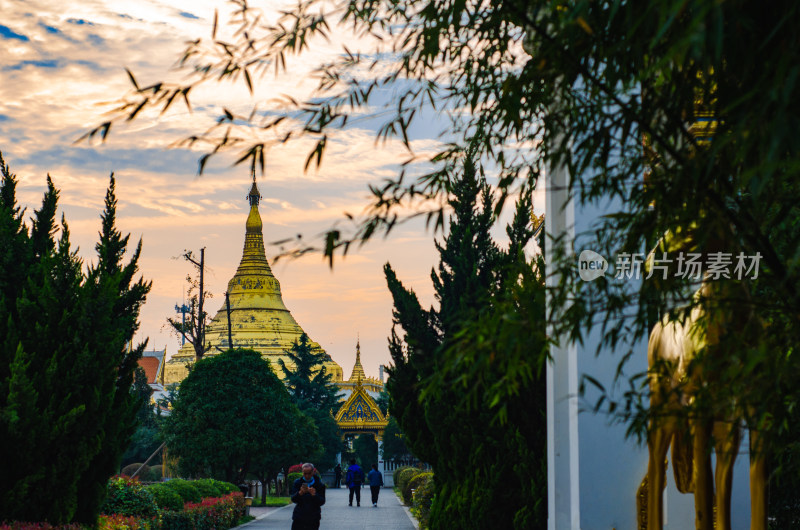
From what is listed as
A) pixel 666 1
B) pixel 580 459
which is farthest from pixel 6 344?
pixel 666 1

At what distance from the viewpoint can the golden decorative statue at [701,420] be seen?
346 cm

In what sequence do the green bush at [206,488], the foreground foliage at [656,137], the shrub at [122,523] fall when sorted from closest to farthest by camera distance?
1. the foreground foliage at [656,137]
2. the shrub at [122,523]
3. the green bush at [206,488]

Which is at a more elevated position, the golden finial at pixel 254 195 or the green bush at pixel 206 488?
the golden finial at pixel 254 195

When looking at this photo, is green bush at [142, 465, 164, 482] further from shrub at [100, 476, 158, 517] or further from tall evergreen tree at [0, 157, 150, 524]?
tall evergreen tree at [0, 157, 150, 524]

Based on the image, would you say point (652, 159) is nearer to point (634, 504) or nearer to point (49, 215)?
point (634, 504)

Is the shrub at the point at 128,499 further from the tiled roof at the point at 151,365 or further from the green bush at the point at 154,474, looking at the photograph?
the tiled roof at the point at 151,365

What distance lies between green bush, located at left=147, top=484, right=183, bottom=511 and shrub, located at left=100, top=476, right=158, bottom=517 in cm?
198

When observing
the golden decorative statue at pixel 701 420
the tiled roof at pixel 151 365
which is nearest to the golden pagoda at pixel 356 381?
the tiled roof at pixel 151 365

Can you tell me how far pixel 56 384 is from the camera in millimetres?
10031

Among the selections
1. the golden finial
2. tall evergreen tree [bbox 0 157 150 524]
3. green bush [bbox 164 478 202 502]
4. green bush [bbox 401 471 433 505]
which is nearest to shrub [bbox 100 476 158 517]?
tall evergreen tree [bbox 0 157 150 524]

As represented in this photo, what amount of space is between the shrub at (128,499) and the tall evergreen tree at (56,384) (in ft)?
9.58

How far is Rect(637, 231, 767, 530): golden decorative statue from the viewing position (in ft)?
11.4

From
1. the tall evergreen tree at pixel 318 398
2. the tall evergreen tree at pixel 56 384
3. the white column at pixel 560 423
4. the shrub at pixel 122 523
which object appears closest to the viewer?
the white column at pixel 560 423

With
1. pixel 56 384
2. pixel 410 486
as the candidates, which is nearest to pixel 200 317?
pixel 410 486
